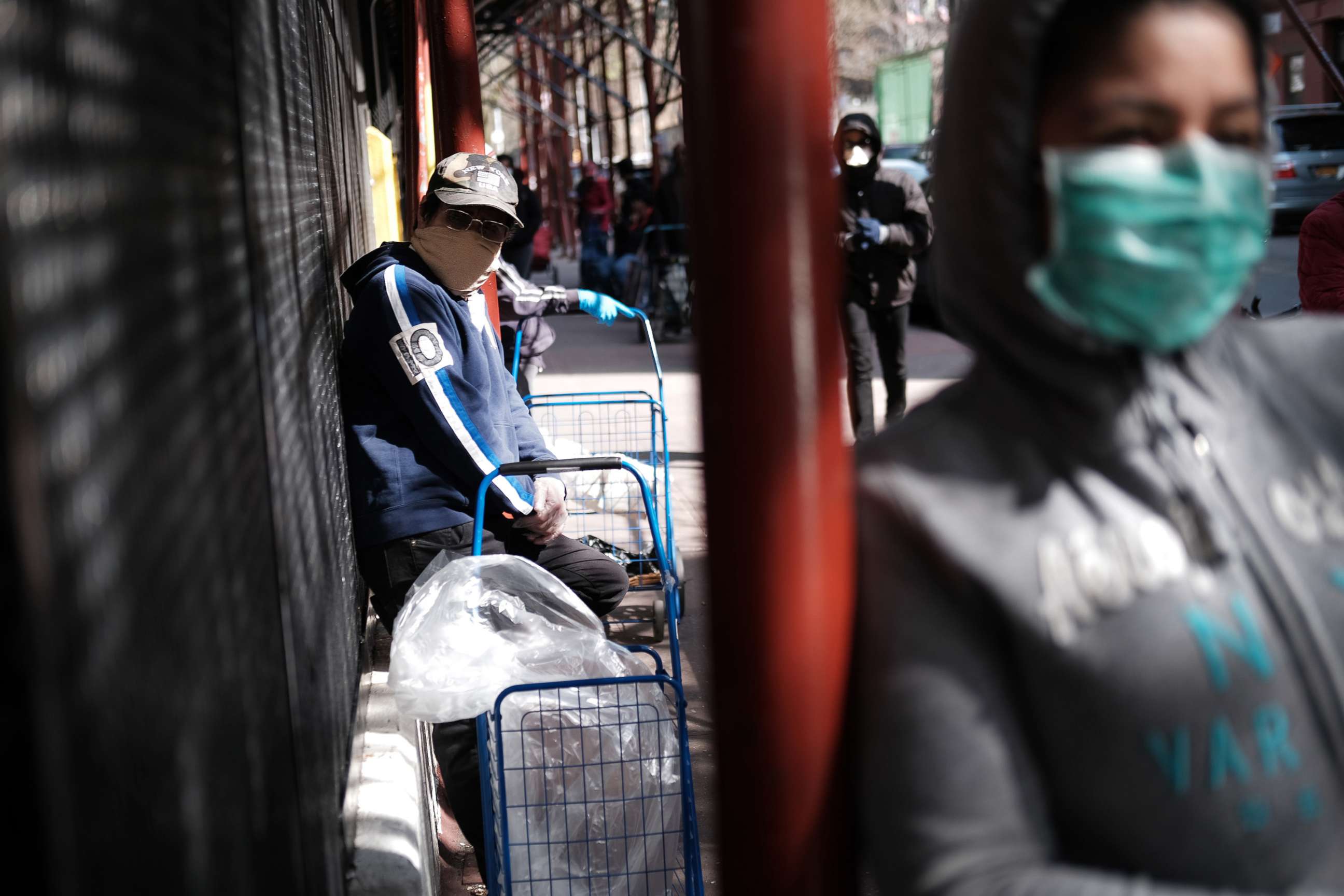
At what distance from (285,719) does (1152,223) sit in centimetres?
151

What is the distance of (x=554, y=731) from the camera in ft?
10.6

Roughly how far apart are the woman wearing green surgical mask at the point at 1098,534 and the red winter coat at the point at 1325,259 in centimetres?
423

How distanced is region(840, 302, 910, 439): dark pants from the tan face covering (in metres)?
4.06

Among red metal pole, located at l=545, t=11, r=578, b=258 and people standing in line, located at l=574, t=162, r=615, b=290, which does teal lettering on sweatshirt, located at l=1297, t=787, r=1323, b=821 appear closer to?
people standing in line, located at l=574, t=162, r=615, b=290

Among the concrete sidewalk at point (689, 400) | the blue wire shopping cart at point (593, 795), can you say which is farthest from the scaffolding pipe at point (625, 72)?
the blue wire shopping cart at point (593, 795)

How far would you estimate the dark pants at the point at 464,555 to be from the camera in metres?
3.53

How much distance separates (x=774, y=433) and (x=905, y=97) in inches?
1540

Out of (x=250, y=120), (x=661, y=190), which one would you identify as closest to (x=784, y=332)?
(x=250, y=120)

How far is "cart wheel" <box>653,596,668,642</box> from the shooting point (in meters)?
5.57

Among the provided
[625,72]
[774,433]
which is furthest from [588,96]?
→ [774,433]

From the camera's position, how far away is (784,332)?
4.17 feet

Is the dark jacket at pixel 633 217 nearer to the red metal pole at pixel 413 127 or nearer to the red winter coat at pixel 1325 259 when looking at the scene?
the red metal pole at pixel 413 127

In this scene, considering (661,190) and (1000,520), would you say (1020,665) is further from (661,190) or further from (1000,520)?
(661,190)

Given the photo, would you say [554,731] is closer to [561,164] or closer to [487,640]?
[487,640]
